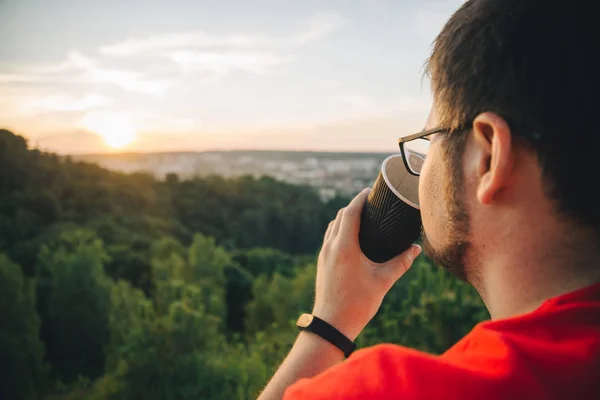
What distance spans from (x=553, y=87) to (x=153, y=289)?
73.0ft

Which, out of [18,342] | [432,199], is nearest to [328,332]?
[432,199]

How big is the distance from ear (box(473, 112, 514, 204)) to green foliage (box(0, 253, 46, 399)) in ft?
41.1

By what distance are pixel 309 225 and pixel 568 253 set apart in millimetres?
36672

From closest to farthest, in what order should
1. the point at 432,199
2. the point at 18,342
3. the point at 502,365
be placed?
the point at 502,365
the point at 432,199
the point at 18,342

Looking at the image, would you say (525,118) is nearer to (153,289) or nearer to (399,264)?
(399,264)

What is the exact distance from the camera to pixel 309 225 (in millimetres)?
37469

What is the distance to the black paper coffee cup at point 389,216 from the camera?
3.94 feet

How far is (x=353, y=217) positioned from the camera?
122 cm

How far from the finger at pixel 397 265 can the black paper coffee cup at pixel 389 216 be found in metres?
0.01

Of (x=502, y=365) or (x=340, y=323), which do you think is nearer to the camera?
(x=502, y=365)

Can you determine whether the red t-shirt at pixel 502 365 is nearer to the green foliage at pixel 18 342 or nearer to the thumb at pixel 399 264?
the thumb at pixel 399 264

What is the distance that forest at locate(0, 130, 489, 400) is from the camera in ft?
29.9

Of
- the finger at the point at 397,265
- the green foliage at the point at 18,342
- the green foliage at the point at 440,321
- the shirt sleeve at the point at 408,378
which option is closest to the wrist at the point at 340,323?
the finger at the point at 397,265

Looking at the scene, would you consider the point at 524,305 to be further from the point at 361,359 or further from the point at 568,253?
the point at 361,359
